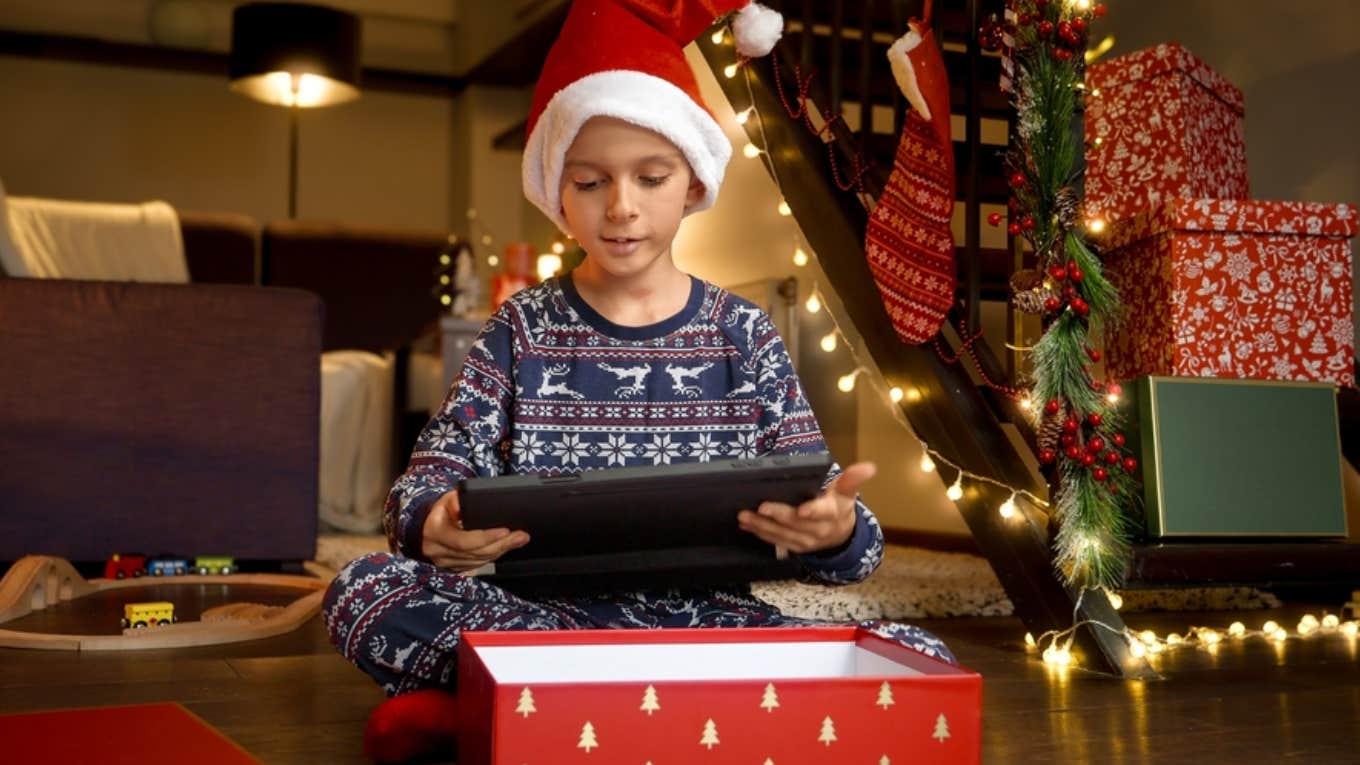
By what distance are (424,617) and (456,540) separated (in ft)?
0.51

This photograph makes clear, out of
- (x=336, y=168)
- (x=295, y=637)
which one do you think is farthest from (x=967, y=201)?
(x=336, y=168)

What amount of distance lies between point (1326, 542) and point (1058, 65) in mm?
742

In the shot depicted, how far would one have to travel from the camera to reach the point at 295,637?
183 cm

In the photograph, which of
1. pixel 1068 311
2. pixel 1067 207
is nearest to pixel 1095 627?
pixel 1068 311

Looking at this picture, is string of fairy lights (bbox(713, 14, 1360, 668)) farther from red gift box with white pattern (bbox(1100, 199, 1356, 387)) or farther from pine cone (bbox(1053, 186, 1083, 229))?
red gift box with white pattern (bbox(1100, 199, 1356, 387))

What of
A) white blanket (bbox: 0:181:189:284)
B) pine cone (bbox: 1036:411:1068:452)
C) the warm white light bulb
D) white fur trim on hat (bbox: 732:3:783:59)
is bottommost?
the warm white light bulb

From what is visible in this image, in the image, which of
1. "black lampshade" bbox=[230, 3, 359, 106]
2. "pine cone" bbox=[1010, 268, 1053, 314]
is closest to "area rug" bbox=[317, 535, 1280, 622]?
"pine cone" bbox=[1010, 268, 1053, 314]

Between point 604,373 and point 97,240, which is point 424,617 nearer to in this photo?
point 604,373

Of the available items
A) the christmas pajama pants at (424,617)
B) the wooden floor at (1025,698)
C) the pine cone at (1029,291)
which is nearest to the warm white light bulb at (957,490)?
the wooden floor at (1025,698)

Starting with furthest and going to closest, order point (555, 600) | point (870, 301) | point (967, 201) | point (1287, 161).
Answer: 1. point (1287, 161)
2. point (870, 301)
3. point (967, 201)
4. point (555, 600)

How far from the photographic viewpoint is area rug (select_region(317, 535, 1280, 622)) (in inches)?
80.7

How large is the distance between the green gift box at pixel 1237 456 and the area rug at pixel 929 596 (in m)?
0.34

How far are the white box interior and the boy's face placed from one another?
39 centimetres

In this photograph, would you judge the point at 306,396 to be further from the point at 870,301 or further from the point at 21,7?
the point at 21,7
